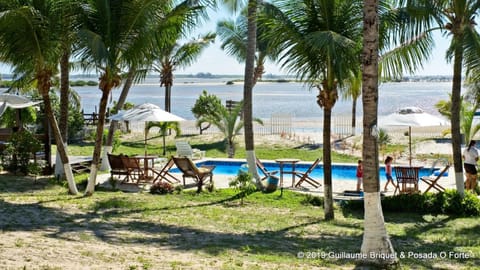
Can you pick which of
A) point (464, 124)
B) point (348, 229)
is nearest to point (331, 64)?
point (348, 229)

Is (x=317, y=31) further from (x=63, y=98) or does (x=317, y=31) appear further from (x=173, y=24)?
(x=63, y=98)

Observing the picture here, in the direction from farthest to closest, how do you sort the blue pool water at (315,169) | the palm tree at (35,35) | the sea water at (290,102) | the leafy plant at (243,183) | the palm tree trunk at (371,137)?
the sea water at (290,102) < the blue pool water at (315,169) < the leafy plant at (243,183) < the palm tree at (35,35) < the palm tree trunk at (371,137)

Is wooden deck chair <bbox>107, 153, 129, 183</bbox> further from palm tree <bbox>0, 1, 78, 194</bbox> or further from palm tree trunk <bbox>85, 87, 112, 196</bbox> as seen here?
palm tree <bbox>0, 1, 78, 194</bbox>

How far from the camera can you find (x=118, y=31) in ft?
40.1

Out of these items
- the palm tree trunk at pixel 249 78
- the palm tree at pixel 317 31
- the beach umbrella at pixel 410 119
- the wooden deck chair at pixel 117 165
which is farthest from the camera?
the beach umbrella at pixel 410 119

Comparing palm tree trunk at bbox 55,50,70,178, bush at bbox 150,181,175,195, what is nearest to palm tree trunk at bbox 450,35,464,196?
bush at bbox 150,181,175,195

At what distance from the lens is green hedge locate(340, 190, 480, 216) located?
1208cm

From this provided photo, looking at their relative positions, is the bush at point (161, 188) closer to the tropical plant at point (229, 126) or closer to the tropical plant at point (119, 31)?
the tropical plant at point (119, 31)

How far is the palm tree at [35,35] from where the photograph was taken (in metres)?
A: 11.6

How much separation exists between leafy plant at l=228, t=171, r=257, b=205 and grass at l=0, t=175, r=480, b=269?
0.22 metres

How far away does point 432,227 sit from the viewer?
434 inches

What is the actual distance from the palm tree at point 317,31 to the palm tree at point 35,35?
4.15m

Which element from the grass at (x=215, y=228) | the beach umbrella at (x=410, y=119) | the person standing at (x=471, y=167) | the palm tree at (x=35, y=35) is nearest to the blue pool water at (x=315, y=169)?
the beach umbrella at (x=410, y=119)

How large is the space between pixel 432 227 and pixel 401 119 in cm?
593
